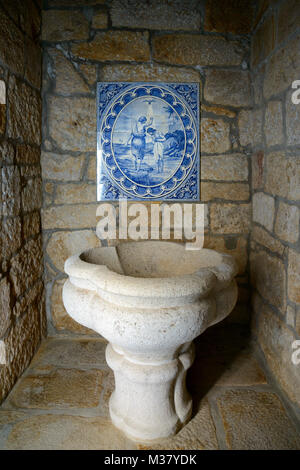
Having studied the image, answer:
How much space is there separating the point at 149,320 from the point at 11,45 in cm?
160

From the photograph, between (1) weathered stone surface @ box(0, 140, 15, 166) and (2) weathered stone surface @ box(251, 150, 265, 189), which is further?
(2) weathered stone surface @ box(251, 150, 265, 189)

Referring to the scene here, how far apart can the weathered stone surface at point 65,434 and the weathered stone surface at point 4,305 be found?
0.44m

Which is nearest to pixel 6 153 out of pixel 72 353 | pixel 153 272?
pixel 153 272

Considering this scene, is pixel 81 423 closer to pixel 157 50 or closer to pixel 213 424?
pixel 213 424

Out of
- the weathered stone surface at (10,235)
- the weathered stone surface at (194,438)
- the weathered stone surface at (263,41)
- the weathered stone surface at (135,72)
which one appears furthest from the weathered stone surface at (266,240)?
the weathered stone surface at (10,235)

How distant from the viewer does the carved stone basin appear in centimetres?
120

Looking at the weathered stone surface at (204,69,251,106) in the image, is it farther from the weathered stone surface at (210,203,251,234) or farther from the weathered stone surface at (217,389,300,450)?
the weathered stone surface at (217,389,300,450)

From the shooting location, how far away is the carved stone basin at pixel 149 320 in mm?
1196

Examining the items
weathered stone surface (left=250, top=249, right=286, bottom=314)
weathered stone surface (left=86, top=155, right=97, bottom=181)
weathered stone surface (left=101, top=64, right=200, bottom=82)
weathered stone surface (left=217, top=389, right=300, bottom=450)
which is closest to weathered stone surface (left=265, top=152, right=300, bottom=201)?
weathered stone surface (left=250, top=249, right=286, bottom=314)

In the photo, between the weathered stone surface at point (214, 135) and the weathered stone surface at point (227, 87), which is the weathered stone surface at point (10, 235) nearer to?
the weathered stone surface at point (214, 135)

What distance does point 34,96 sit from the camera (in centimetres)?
212

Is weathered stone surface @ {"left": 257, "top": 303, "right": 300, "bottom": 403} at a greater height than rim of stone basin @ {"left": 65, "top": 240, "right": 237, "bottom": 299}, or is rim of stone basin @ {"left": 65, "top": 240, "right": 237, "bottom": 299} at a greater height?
rim of stone basin @ {"left": 65, "top": 240, "right": 237, "bottom": 299}

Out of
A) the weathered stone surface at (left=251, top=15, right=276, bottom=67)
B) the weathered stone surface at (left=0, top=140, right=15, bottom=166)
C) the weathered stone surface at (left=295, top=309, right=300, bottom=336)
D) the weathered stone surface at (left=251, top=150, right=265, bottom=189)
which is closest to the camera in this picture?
the weathered stone surface at (left=295, top=309, right=300, bottom=336)

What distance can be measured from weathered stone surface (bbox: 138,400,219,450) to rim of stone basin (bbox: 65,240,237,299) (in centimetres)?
64
